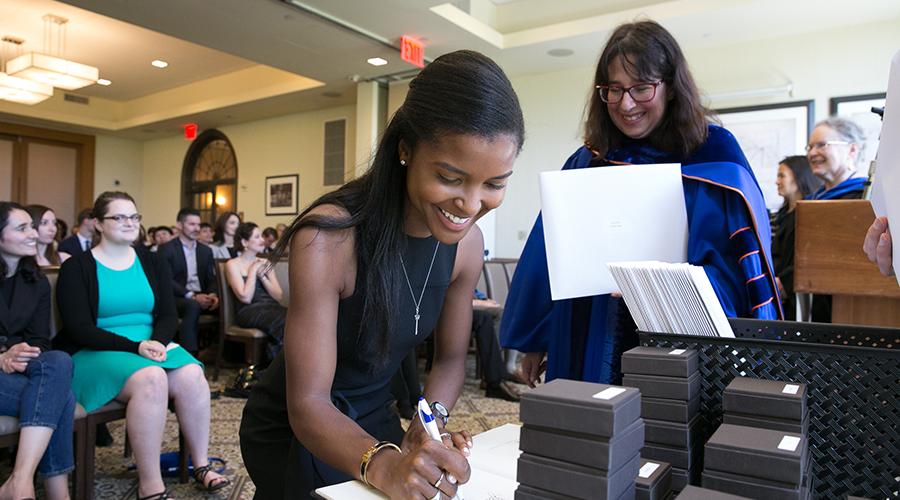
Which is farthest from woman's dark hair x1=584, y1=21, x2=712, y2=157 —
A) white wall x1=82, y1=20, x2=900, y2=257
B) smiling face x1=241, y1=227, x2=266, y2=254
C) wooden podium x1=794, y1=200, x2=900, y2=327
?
smiling face x1=241, y1=227, x2=266, y2=254

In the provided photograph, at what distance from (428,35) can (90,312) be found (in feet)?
15.4

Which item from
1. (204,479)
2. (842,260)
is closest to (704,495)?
(842,260)

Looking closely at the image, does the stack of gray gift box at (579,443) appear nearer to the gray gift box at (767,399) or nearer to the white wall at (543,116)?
the gray gift box at (767,399)

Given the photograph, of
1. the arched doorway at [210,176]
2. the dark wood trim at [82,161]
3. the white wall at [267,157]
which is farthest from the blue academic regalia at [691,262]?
the dark wood trim at [82,161]

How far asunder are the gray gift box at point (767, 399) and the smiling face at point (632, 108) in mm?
855

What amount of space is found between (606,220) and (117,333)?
2475mm

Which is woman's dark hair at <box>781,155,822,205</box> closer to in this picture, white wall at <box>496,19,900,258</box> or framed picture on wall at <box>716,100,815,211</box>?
white wall at <box>496,19,900,258</box>

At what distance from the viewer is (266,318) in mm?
4445

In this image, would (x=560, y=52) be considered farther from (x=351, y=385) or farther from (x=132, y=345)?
(x=351, y=385)

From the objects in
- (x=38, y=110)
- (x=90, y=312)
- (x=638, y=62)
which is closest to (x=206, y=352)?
(x=90, y=312)

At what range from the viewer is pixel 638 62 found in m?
1.34

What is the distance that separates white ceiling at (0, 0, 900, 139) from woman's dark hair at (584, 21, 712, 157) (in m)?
2.86

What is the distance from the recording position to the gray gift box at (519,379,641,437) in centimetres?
52

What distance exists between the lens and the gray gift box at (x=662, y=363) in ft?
2.21
